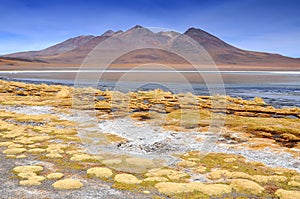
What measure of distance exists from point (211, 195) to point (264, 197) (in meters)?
2.83

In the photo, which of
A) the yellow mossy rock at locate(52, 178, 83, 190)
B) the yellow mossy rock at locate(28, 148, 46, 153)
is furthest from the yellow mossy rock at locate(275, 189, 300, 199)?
the yellow mossy rock at locate(28, 148, 46, 153)

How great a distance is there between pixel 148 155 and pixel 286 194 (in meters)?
10.4

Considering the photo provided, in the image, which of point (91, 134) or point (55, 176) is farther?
point (91, 134)

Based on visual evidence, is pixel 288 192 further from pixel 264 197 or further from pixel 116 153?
pixel 116 153

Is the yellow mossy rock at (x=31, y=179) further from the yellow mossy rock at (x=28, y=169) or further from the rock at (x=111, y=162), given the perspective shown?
the rock at (x=111, y=162)

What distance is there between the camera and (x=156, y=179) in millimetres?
18203

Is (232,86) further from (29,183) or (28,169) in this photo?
(29,183)

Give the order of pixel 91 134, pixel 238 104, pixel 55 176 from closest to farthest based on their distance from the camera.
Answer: pixel 55 176, pixel 91 134, pixel 238 104

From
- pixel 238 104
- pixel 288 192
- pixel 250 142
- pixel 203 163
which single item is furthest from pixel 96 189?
pixel 238 104

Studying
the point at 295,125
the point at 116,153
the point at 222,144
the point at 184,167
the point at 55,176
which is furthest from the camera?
the point at 295,125

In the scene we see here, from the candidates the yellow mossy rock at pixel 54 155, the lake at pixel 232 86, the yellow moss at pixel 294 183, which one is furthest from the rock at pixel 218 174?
the lake at pixel 232 86

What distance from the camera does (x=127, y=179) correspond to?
713 inches

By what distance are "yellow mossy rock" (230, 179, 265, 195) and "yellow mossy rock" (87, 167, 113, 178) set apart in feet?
24.9

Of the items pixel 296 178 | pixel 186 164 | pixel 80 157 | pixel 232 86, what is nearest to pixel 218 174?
pixel 186 164
